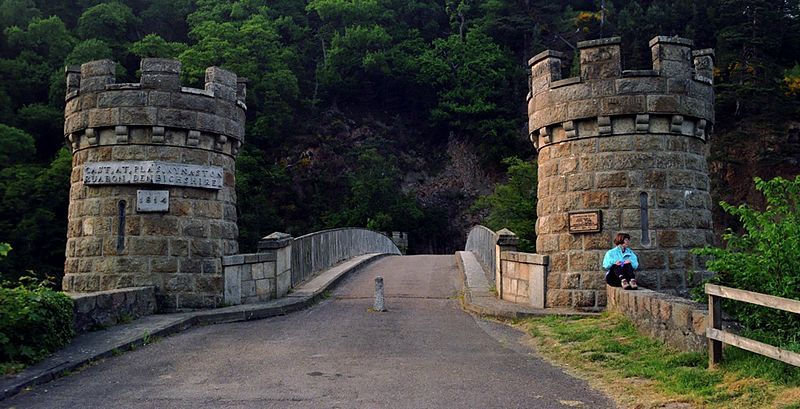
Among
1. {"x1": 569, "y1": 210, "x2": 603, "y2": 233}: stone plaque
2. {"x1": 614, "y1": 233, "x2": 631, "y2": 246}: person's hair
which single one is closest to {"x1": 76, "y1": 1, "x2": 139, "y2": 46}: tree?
{"x1": 569, "y1": 210, "x2": 603, "y2": 233}: stone plaque

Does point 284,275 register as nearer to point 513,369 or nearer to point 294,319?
point 294,319

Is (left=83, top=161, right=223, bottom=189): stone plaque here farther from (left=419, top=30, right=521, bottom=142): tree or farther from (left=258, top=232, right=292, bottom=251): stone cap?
(left=419, top=30, right=521, bottom=142): tree

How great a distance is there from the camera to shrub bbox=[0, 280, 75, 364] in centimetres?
689

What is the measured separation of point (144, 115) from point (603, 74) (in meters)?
7.79

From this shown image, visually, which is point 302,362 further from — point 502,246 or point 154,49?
point 154,49

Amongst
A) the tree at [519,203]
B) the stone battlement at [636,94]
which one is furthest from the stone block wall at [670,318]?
the tree at [519,203]

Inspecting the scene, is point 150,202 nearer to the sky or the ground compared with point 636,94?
nearer to the ground

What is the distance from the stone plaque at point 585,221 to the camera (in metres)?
10.9

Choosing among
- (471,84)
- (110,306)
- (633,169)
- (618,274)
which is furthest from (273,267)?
(471,84)

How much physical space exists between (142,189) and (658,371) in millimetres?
8623

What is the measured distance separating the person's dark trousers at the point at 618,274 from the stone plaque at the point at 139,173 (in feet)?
23.5

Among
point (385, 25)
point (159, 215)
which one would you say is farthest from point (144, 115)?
point (385, 25)

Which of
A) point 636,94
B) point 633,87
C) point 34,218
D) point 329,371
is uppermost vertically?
point 633,87

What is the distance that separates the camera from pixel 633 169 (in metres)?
10.8
